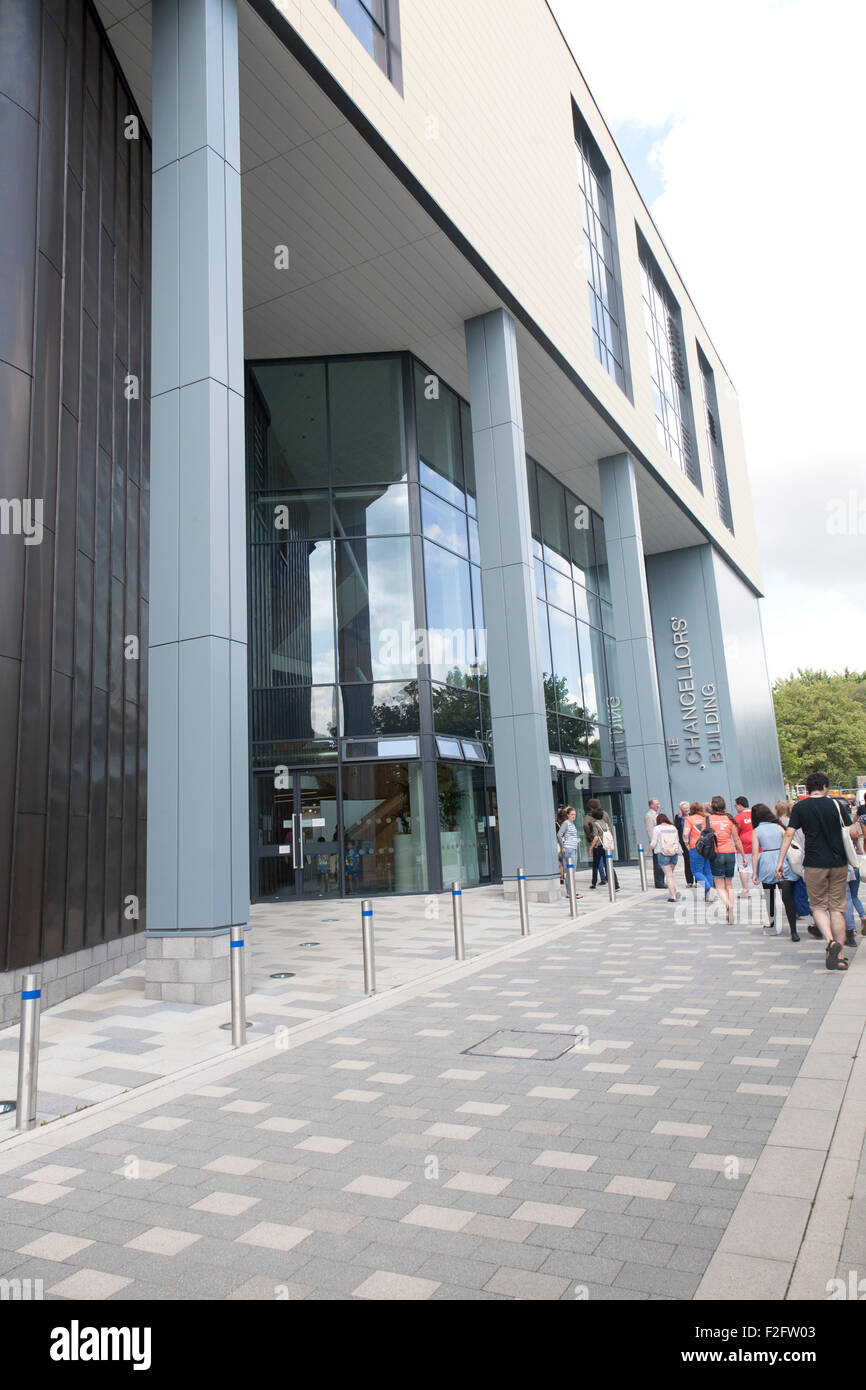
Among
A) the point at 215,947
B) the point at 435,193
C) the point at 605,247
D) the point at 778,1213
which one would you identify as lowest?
the point at 778,1213

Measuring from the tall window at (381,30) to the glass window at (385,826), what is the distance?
12.3 m

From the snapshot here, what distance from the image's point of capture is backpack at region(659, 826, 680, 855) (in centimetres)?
1555

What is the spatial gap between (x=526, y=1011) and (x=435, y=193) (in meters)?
13.4

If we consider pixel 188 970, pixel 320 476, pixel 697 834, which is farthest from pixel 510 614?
pixel 188 970

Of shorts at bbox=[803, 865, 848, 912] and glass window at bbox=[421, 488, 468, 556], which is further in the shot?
glass window at bbox=[421, 488, 468, 556]

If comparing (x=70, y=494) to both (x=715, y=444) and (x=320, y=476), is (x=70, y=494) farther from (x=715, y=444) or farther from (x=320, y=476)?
(x=715, y=444)

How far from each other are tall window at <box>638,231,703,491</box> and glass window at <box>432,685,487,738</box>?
13.4 m

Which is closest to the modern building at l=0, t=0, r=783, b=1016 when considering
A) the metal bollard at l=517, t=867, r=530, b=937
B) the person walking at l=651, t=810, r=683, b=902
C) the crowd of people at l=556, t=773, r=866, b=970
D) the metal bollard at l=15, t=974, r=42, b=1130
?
the person walking at l=651, t=810, r=683, b=902

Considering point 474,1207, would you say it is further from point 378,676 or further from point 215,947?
point 378,676

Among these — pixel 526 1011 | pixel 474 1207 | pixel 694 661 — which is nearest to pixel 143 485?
pixel 526 1011

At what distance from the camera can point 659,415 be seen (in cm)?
2966

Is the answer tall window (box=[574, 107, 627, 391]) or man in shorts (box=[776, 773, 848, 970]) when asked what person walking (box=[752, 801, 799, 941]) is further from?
tall window (box=[574, 107, 627, 391])

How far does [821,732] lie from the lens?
63938mm

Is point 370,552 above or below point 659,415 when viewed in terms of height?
below
